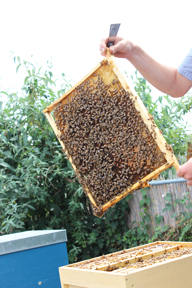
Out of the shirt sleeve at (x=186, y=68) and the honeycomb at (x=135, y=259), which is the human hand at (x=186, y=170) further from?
the shirt sleeve at (x=186, y=68)

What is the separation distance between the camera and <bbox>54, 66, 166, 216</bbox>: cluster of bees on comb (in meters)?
2.33

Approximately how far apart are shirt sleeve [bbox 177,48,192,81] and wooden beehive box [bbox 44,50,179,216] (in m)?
0.47

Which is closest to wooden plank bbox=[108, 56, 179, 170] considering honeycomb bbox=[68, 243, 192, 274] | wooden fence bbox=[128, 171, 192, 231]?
honeycomb bbox=[68, 243, 192, 274]

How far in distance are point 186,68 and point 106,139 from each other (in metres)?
0.86

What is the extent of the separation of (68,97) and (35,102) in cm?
251

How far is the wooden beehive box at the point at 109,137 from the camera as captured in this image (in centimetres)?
230

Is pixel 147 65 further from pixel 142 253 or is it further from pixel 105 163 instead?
pixel 142 253

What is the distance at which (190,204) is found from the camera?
418 centimetres

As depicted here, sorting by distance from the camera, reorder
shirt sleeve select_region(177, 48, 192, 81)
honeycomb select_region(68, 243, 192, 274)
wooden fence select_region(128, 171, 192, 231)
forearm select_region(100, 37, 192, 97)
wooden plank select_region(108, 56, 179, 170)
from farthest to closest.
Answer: wooden fence select_region(128, 171, 192, 231), forearm select_region(100, 37, 192, 97), shirt sleeve select_region(177, 48, 192, 81), wooden plank select_region(108, 56, 179, 170), honeycomb select_region(68, 243, 192, 274)

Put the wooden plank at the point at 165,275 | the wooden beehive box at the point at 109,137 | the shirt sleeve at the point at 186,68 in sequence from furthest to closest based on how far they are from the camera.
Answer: the shirt sleeve at the point at 186,68 < the wooden beehive box at the point at 109,137 < the wooden plank at the point at 165,275

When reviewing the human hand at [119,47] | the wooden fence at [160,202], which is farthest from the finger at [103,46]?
the wooden fence at [160,202]

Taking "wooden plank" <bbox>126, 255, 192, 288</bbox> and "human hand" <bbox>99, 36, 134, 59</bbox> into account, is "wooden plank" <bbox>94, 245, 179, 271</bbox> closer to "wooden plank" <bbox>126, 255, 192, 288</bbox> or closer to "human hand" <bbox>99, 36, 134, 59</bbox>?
"wooden plank" <bbox>126, 255, 192, 288</bbox>

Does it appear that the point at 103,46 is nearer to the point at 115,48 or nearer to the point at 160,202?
the point at 115,48

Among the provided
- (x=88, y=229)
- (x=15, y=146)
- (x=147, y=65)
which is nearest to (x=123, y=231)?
(x=88, y=229)
